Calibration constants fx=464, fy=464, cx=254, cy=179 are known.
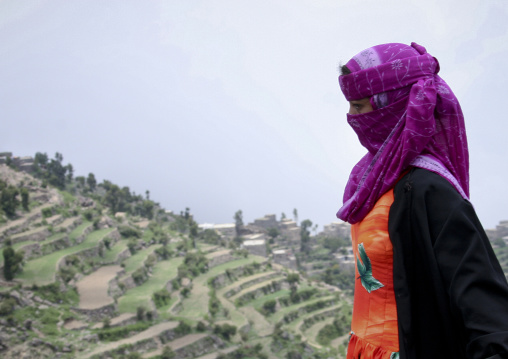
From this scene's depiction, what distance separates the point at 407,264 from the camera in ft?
2.99

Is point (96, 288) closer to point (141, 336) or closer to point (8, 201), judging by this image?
point (141, 336)

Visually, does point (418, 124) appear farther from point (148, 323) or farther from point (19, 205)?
point (19, 205)

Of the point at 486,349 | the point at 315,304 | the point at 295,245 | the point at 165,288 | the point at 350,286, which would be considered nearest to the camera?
the point at 486,349

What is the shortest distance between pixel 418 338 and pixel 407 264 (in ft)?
0.47

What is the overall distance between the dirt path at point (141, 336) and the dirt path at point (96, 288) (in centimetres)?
143

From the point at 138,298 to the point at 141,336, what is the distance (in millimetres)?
2067

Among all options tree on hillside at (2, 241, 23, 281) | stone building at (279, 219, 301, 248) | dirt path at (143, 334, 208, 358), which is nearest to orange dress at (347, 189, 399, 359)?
dirt path at (143, 334, 208, 358)

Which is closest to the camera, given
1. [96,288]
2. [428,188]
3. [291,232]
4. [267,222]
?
[428,188]

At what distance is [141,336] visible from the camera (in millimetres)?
12641

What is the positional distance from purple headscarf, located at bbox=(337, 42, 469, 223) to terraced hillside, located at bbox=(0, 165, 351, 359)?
38.0 ft

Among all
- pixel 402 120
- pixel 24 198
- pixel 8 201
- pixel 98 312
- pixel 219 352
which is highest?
pixel 24 198

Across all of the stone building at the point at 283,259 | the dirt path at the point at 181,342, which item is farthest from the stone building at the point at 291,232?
the dirt path at the point at 181,342

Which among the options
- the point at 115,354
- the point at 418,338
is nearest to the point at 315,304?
the point at 115,354

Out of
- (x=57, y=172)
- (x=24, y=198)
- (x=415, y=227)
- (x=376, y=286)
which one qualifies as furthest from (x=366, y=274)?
(x=57, y=172)
